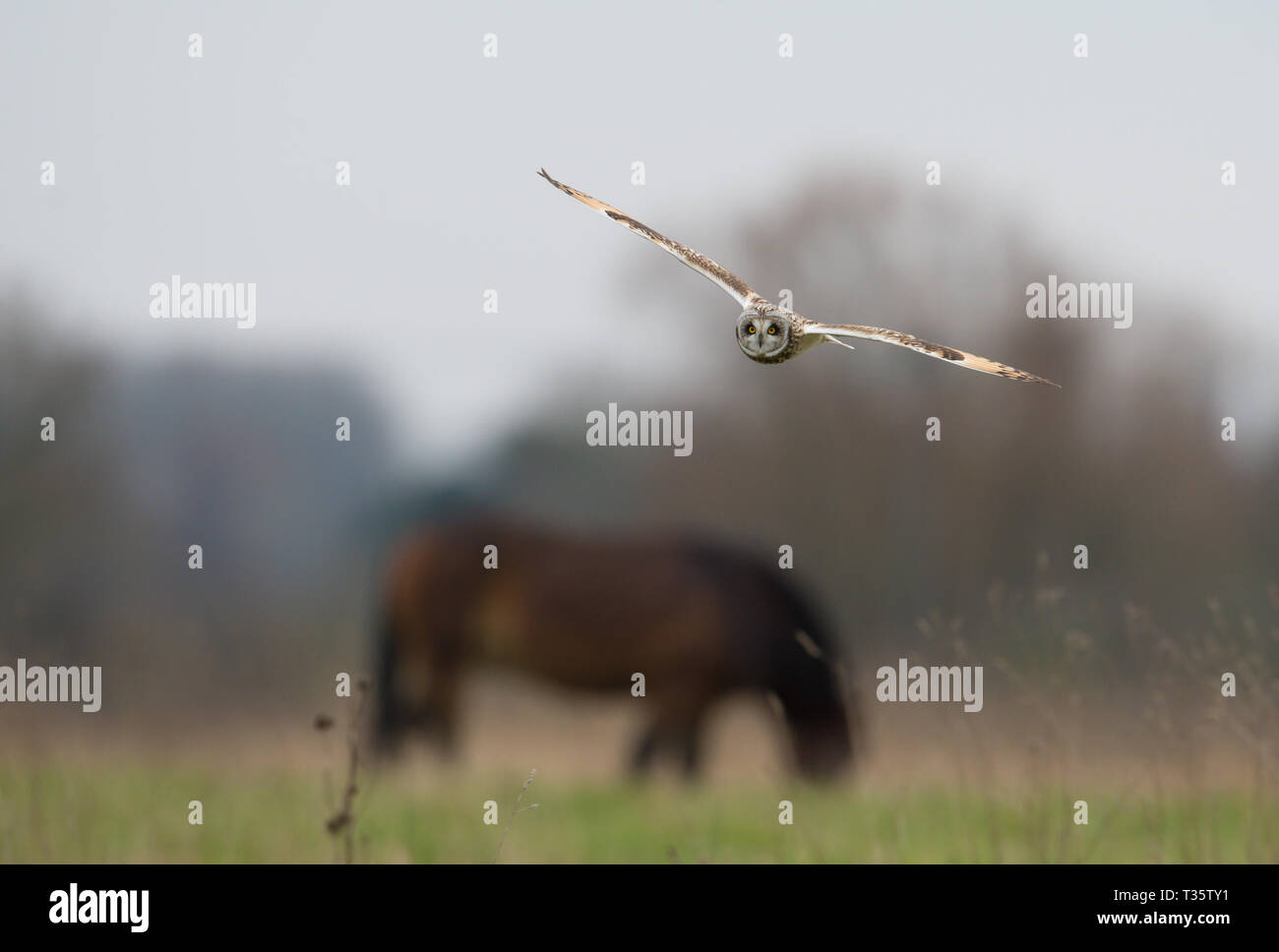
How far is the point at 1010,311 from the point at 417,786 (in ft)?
37.9

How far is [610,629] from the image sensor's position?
37.4 ft

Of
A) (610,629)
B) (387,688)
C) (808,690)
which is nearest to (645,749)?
(610,629)

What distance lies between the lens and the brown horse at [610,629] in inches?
436

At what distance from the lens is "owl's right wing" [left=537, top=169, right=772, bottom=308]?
5105mm

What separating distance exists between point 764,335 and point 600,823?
4984 mm

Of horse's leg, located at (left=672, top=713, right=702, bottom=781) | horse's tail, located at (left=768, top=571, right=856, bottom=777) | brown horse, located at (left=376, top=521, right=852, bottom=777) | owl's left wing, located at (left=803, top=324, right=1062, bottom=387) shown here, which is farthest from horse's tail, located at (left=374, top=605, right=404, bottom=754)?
owl's left wing, located at (left=803, top=324, right=1062, bottom=387)

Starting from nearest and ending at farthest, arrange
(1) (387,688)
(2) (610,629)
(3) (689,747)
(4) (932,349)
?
1. (4) (932,349)
2. (3) (689,747)
3. (2) (610,629)
4. (1) (387,688)

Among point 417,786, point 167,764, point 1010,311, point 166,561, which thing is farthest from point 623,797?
point 1010,311

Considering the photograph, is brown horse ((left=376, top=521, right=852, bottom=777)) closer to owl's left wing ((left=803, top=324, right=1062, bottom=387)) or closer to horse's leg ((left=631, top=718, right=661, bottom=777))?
horse's leg ((left=631, top=718, right=661, bottom=777))

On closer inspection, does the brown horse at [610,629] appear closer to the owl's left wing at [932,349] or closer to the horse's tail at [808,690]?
the horse's tail at [808,690]

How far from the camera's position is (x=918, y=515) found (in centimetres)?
1720

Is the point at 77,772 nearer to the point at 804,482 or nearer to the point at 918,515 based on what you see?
the point at 804,482

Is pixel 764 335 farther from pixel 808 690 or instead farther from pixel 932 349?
pixel 808 690

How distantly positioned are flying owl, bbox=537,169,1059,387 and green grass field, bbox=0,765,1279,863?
166cm
